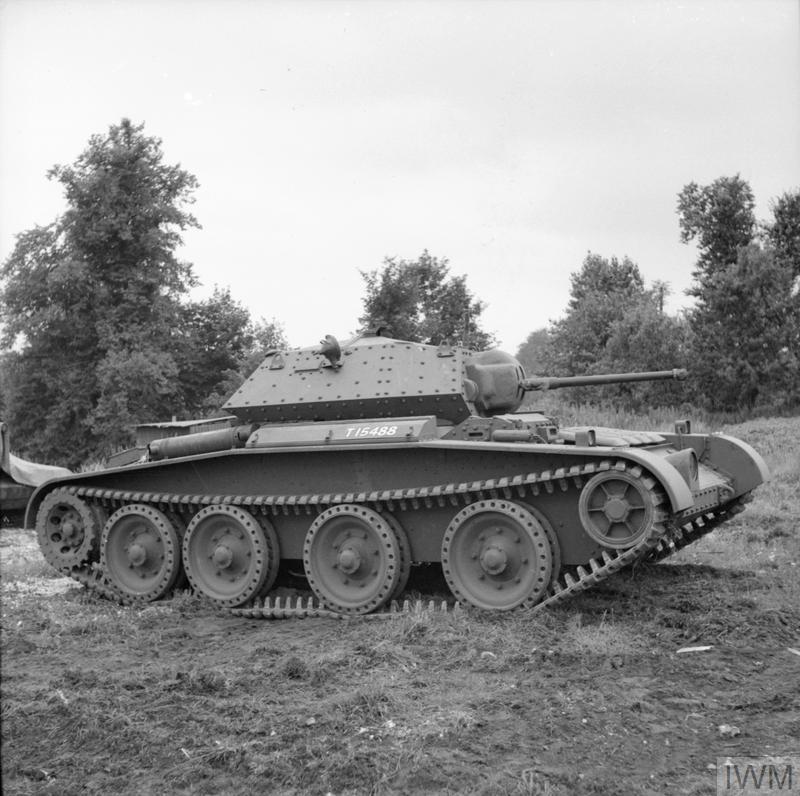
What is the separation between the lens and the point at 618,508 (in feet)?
27.2

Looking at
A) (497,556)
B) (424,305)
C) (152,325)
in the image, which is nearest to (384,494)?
(497,556)

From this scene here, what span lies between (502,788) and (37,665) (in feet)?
15.0

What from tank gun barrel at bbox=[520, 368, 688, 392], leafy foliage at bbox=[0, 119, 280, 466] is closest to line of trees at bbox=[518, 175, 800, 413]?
leafy foliage at bbox=[0, 119, 280, 466]

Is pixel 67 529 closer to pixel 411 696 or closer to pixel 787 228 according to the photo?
pixel 411 696

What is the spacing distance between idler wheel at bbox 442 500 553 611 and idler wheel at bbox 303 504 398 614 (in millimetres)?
623

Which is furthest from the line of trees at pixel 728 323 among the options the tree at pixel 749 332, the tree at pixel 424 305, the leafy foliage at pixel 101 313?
the leafy foliage at pixel 101 313

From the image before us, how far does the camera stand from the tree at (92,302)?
91.8ft

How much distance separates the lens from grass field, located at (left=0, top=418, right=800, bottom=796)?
514 cm

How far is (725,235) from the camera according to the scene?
35.6 meters

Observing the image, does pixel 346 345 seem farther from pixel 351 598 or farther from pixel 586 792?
pixel 586 792

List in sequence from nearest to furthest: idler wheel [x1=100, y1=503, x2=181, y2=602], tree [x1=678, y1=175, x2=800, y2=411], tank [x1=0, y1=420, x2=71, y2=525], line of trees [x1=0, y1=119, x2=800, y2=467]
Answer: idler wheel [x1=100, y1=503, x2=181, y2=602]
tank [x1=0, y1=420, x2=71, y2=525]
line of trees [x1=0, y1=119, x2=800, y2=467]
tree [x1=678, y1=175, x2=800, y2=411]

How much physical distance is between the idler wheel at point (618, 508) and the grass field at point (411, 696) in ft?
2.56

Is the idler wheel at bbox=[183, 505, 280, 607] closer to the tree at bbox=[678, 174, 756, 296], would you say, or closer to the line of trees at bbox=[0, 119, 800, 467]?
the line of trees at bbox=[0, 119, 800, 467]

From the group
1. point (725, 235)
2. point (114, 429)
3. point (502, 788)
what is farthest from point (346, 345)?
point (725, 235)
